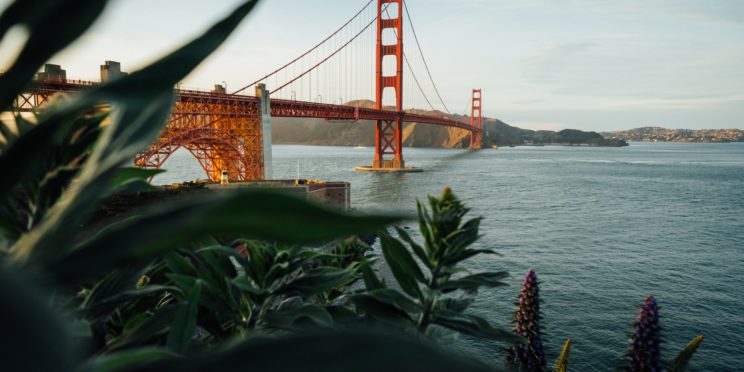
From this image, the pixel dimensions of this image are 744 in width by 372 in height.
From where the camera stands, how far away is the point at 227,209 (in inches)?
11.9

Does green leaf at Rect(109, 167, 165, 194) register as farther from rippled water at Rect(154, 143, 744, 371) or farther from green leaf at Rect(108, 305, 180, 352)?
rippled water at Rect(154, 143, 744, 371)

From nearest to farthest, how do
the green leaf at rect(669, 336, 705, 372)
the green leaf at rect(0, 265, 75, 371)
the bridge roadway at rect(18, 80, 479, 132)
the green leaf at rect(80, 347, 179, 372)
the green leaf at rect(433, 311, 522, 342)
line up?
the green leaf at rect(0, 265, 75, 371), the green leaf at rect(80, 347, 179, 372), the green leaf at rect(433, 311, 522, 342), the green leaf at rect(669, 336, 705, 372), the bridge roadway at rect(18, 80, 479, 132)

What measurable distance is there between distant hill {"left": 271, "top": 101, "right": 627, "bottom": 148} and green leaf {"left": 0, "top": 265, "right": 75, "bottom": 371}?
459ft

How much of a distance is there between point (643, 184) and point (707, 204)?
1427cm

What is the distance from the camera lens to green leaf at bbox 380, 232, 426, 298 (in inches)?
47.5

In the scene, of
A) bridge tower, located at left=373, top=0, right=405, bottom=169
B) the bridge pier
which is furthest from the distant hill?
the bridge pier

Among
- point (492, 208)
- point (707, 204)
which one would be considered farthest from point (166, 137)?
point (707, 204)

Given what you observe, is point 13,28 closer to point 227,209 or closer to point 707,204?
point 227,209

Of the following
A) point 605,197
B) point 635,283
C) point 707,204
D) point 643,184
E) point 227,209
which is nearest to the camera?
point 227,209

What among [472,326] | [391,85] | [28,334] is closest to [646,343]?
[472,326]

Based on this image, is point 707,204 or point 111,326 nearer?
point 111,326

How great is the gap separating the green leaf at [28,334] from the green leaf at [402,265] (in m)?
0.98

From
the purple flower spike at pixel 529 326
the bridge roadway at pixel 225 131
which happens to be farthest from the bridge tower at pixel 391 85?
the purple flower spike at pixel 529 326

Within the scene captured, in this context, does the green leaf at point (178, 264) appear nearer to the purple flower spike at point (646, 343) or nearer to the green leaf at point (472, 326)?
the green leaf at point (472, 326)
